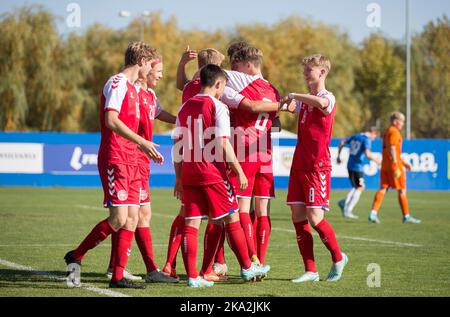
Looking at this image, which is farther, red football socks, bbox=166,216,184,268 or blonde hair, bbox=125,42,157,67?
red football socks, bbox=166,216,184,268

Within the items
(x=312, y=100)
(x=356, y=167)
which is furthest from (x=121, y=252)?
(x=356, y=167)

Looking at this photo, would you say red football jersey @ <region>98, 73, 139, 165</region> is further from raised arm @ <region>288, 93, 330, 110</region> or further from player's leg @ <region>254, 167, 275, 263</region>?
raised arm @ <region>288, 93, 330, 110</region>

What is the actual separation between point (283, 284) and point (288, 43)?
165 ft

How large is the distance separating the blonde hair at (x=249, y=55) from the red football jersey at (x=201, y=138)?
1035 millimetres

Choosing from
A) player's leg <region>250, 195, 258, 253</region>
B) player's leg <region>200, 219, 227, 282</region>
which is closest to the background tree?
player's leg <region>250, 195, 258, 253</region>

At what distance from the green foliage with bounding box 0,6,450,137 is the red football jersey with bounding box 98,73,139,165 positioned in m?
36.9

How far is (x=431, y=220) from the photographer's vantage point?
60.1ft

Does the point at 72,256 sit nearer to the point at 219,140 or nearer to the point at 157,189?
the point at 219,140

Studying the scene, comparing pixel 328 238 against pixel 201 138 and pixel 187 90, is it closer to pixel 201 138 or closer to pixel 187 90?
pixel 201 138

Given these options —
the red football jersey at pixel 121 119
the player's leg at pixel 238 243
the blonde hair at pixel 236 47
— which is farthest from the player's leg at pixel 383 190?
the red football jersey at pixel 121 119

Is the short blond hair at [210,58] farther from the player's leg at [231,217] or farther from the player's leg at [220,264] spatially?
the player's leg at [220,264]

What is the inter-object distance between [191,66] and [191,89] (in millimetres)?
41745

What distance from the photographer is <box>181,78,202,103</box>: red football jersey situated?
9039mm
